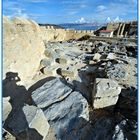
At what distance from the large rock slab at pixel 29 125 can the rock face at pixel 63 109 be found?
227 mm

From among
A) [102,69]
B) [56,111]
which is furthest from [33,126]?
[102,69]

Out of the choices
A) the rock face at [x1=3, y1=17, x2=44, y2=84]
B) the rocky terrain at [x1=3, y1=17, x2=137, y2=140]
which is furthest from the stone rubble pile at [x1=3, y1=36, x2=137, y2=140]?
the rock face at [x1=3, y1=17, x2=44, y2=84]

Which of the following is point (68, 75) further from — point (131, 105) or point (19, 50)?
point (131, 105)

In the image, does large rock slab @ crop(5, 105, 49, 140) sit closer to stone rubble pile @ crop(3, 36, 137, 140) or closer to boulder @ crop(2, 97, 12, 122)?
stone rubble pile @ crop(3, 36, 137, 140)

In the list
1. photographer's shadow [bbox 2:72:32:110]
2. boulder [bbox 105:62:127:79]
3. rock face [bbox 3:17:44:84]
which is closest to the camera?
photographer's shadow [bbox 2:72:32:110]

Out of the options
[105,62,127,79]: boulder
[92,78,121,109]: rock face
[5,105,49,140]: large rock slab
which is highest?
[105,62,127,79]: boulder

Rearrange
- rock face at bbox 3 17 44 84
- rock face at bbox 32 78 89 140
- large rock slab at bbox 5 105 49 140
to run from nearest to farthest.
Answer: large rock slab at bbox 5 105 49 140 → rock face at bbox 32 78 89 140 → rock face at bbox 3 17 44 84

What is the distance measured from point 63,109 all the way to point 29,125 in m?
0.84

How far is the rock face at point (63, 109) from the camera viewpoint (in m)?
3.82

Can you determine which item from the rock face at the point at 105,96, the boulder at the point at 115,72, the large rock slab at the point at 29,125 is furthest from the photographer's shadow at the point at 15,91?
the boulder at the point at 115,72

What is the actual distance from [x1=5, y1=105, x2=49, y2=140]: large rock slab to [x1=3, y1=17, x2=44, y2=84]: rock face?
1691mm

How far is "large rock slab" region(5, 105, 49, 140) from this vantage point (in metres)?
3.62

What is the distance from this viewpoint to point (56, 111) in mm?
4211

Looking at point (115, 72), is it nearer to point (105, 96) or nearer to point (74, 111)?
point (105, 96)
